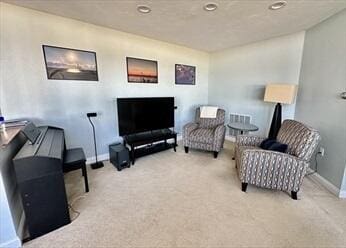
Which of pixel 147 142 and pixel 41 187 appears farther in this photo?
pixel 147 142

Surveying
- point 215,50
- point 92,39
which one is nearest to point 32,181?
point 92,39

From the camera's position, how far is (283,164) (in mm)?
2037

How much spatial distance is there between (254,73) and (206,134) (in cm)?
188

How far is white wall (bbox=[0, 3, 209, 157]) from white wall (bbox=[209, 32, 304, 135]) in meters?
1.41

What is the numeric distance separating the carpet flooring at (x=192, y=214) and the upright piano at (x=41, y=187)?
12 cm

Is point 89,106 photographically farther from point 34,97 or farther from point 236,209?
point 236,209

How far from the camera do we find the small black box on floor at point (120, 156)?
9.17 feet

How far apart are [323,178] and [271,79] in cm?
208

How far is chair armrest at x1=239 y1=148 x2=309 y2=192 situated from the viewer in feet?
6.62

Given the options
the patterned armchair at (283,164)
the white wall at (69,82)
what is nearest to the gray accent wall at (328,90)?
the patterned armchair at (283,164)

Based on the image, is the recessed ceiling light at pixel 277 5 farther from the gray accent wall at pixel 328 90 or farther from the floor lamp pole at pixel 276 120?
the floor lamp pole at pixel 276 120

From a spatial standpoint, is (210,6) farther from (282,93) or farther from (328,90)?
(328,90)

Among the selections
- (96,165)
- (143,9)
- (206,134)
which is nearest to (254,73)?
(206,134)

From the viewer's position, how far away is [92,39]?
9.17ft
